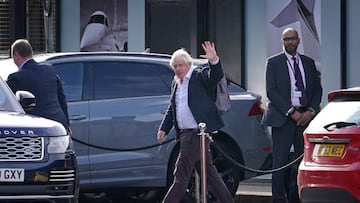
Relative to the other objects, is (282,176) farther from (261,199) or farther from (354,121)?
(354,121)

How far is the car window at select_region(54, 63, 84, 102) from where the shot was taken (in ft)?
41.8

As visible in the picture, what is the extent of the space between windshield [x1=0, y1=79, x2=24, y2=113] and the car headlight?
3.48 feet

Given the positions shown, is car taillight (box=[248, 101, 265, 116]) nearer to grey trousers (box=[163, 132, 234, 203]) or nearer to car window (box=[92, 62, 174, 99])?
car window (box=[92, 62, 174, 99])

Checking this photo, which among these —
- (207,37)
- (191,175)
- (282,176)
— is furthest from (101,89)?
(207,37)

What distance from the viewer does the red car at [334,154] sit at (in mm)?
9562

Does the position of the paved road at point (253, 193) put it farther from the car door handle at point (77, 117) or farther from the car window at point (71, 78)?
the car window at point (71, 78)

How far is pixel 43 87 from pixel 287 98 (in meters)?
2.99

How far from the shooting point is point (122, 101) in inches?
500

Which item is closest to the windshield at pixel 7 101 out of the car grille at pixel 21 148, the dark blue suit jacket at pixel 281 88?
the car grille at pixel 21 148

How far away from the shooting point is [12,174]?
30.3 feet

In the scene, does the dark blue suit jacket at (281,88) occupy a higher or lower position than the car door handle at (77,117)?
higher

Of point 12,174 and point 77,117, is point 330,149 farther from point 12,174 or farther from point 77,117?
point 77,117

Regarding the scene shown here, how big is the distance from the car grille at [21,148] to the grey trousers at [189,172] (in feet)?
7.14

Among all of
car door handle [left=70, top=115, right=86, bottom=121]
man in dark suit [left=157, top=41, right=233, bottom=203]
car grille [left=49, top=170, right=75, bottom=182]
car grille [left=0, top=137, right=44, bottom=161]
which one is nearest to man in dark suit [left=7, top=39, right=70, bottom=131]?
car door handle [left=70, top=115, right=86, bottom=121]
